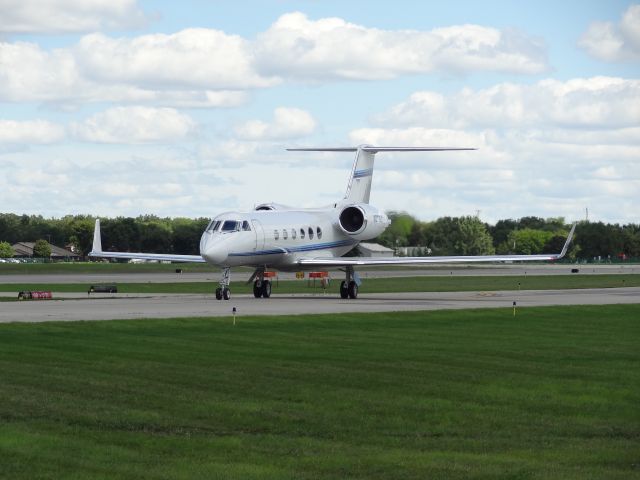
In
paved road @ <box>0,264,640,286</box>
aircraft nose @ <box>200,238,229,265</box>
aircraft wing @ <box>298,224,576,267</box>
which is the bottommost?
paved road @ <box>0,264,640,286</box>

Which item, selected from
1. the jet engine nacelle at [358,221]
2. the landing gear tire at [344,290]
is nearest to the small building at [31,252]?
the jet engine nacelle at [358,221]

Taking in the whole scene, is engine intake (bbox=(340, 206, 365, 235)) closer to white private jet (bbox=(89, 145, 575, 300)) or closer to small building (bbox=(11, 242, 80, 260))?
white private jet (bbox=(89, 145, 575, 300))

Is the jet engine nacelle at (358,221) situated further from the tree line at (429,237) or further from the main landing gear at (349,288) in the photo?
the tree line at (429,237)

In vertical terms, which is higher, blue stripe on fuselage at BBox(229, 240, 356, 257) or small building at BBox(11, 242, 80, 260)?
small building at BBox(11, 242, 80, 260)

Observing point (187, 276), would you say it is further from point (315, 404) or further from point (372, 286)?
point (315, 404)

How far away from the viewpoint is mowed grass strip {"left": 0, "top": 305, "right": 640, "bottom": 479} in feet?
46.7

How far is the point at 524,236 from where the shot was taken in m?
183

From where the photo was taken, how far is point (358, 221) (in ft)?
191

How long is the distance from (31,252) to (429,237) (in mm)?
86955

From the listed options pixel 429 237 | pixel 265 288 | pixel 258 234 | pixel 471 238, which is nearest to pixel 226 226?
pixel 258 234

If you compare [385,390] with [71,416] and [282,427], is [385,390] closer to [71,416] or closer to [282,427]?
[282,427]

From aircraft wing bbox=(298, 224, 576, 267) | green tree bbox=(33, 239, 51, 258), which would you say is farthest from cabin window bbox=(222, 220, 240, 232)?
green tree bbox=(33, 239, 51, 258)

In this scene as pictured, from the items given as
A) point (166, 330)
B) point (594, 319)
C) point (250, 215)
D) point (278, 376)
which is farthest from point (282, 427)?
point (250, 215)

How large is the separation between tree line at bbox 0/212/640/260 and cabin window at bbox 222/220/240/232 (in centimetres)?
5271
